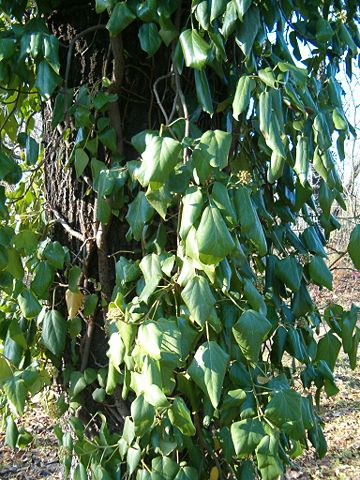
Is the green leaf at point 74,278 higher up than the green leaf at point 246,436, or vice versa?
the green leaf at point 74,278

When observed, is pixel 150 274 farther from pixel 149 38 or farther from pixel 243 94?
A: pixel 149 38

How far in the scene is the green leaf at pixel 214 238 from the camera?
2.91 ft

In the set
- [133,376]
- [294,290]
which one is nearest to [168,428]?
[133,376]

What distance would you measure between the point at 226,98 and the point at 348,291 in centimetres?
729

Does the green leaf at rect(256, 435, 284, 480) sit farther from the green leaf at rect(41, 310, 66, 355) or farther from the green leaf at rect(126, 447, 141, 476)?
the green leaf at rect(41, 310, 66, 355)

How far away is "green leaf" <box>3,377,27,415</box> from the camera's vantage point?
122 centimetres

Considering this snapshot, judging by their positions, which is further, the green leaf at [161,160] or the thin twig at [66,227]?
the thin twig at [66,227]

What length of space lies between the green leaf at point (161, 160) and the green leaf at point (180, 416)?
0.42 m

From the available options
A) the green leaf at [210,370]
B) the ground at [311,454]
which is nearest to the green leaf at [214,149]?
the green leaf at [210,370]

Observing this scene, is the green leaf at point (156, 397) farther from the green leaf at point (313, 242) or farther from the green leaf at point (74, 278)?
the green leaf at point (313, 242)

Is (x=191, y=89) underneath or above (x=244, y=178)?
above

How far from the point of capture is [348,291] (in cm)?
812

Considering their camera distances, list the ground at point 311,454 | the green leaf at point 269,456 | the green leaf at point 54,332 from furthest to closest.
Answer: the ground at point 311,454
the green leaf at point 54,332
the green leaf at point 269,456

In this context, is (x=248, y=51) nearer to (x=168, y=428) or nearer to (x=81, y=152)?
(x=81, y=152)
